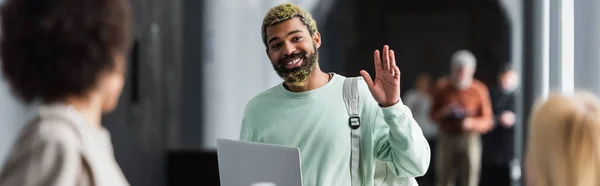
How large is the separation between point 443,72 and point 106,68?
47.3 feet

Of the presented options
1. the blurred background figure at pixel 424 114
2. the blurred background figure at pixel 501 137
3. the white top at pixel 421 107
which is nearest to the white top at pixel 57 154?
the blurred background figure at pixel 501 137

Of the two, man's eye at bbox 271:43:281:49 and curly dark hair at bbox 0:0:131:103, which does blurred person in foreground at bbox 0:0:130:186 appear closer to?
curly dark hair at bbox 0:0:131:103

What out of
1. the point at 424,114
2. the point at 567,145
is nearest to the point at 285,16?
the point at 567,145

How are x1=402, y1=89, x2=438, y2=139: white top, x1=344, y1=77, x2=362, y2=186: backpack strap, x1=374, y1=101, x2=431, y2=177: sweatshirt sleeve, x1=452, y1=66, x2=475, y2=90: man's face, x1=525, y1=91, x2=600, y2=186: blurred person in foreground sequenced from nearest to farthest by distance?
x1=525, y1=91, x2=600, y2=186: blurred person in foreground < x1=374, y1=101, x2=431, y2=177: sweatshirt sleeve < x1=344, y1=77, x2=362, y2=186: backpack strap < x1=452, y1=66, x2=475, y2=90: man's face < x1=402, y1=89, x2=438, y2=139: white top

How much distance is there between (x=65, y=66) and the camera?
1.69 m

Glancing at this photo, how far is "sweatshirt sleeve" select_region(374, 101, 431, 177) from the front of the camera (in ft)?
9.21

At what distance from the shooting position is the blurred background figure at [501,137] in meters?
9.59

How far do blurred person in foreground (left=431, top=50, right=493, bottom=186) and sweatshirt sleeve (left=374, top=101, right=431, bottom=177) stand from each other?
5246 mm

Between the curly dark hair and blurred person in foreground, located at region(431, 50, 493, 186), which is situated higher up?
the curly dark hair

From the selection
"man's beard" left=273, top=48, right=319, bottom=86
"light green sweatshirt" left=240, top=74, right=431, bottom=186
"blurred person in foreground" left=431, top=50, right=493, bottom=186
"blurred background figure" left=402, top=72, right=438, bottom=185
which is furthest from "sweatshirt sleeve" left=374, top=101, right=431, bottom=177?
"blurred background figure" left=402, top=72, right=438, bottom=185

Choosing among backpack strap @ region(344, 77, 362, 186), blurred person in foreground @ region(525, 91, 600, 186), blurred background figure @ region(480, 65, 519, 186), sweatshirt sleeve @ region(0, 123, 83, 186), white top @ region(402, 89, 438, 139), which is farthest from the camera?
white top @ region(402, 89, 438, 139)

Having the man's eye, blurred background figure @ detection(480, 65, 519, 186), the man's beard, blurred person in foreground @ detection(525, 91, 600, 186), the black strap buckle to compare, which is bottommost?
blurred background figure @ detection(480, 65, 519, 186)

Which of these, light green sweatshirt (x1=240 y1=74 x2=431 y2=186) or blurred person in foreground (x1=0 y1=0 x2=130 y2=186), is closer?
blurred person in foreground (x1=0 y1=0 x2=130 y2=186)

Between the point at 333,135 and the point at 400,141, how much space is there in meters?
0.22
